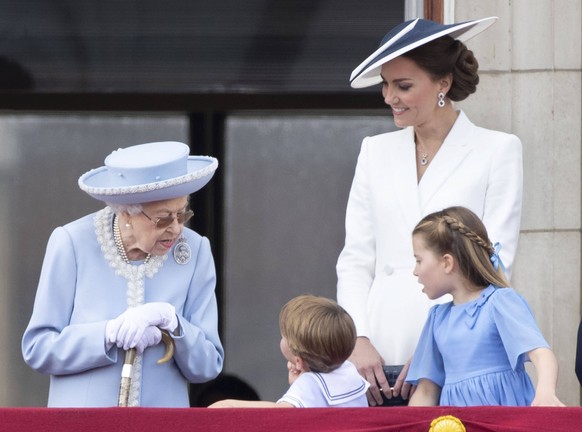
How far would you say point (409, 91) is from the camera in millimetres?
4539

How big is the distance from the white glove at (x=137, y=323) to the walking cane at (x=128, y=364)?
0.02m

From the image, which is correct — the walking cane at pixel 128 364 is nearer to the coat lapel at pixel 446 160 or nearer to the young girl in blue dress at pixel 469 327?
the young girl in blue dress at pixel 469 327

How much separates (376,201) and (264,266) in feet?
5.95

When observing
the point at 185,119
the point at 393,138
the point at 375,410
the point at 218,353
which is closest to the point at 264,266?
the point at 185,119

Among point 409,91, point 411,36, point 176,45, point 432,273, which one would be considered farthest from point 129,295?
point 176,45

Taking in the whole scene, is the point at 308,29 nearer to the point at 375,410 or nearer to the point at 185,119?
the point at 185,119

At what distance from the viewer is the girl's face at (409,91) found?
4.54 metres

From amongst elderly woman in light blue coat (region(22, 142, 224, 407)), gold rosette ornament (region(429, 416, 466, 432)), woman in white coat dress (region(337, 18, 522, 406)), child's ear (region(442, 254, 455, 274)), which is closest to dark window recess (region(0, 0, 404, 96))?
woman in white coat dress (region(337, 18, 522, 406))

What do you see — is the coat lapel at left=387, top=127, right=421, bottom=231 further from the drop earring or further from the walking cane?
the walking cane

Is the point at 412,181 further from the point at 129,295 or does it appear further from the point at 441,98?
the point at 129,295

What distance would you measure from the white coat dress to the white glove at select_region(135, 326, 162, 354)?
2.45 feet

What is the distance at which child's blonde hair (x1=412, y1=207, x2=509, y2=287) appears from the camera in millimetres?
4098

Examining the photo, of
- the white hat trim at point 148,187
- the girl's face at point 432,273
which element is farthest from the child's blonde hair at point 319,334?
the white hat trim at point 148,187

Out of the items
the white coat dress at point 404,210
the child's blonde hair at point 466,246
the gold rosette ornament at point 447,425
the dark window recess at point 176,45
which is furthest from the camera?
the dark window recess at point 176,45
